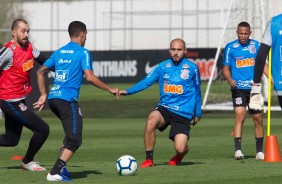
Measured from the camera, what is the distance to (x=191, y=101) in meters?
14.1

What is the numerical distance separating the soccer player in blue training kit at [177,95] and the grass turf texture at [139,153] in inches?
18.4

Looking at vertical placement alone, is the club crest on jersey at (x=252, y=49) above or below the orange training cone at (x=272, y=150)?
above

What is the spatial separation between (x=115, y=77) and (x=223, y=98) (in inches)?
560

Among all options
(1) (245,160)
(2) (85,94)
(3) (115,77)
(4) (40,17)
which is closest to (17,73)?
(1) (245,160)

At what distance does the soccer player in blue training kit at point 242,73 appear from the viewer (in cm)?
1542

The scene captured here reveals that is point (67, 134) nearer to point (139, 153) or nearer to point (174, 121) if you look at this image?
point (174, 121)

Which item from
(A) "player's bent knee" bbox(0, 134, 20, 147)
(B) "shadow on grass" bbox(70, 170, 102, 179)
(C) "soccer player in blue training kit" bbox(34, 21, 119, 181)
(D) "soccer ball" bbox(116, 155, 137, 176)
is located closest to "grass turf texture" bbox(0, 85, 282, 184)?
(B) "shadow on grass" bbox(70, 170, 102, 179)

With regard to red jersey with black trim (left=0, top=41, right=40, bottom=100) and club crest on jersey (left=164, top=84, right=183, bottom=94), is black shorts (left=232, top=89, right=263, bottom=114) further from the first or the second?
red jersey with black trim (left=0, top=41, right=40, bottom=100)

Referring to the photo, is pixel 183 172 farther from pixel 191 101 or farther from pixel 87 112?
pixel 87 112

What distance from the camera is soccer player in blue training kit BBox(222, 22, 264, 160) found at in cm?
Answer: 1542

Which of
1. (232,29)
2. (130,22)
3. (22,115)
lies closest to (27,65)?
(22,115)

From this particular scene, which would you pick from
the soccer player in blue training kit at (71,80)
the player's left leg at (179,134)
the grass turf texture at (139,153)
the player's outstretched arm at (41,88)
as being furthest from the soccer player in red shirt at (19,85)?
the player's left leg at (179,134)

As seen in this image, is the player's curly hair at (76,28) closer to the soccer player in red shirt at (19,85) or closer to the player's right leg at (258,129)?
the soccer player in red shirt at (19,85)

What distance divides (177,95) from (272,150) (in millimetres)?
1576
